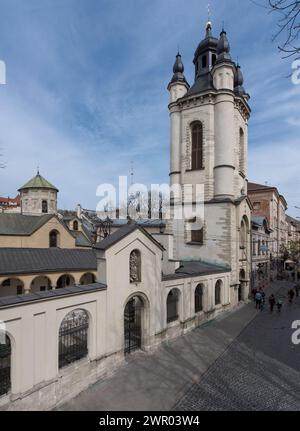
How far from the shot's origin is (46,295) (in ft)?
27.0

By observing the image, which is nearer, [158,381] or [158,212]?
[158,381]

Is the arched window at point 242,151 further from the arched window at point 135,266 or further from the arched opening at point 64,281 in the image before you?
the arched opening at point 64,281

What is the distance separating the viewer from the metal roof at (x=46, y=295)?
7350mm

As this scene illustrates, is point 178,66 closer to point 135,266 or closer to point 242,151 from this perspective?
point 242,151

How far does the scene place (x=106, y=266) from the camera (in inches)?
409

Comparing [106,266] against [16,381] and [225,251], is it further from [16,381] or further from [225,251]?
[225,251]

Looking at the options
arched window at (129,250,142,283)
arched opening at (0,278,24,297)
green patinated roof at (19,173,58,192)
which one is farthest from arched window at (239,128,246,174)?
green patinated roof at (19,173,58,192)

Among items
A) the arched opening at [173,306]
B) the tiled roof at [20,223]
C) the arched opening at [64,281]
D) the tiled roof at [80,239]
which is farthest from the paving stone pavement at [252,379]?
the tiled roof at [20,223]

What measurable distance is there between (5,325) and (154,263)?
6921mm

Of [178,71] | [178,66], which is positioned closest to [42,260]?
[178,71]

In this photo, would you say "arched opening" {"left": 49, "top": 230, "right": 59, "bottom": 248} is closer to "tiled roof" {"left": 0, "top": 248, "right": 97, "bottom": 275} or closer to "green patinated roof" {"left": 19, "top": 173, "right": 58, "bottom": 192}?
"tiled roof" {"left": 0, "top": 248, "right": 97, "bottom": 275}

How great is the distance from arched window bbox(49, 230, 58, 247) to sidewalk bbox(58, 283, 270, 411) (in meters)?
18.3
